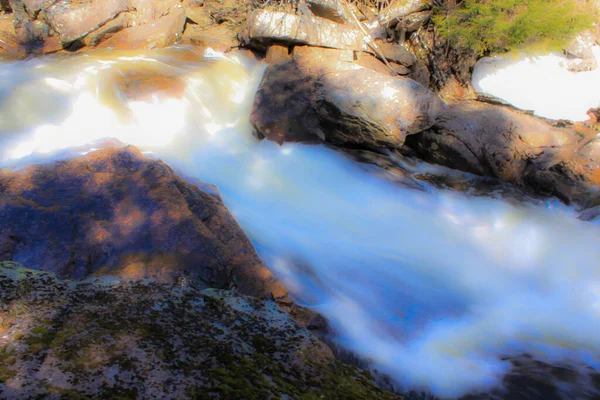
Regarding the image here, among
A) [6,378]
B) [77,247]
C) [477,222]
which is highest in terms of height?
[477,222]

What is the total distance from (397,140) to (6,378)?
180 inches

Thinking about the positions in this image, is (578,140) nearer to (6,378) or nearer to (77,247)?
(77,247)

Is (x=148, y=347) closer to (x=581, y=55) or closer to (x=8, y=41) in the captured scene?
(x=8, y=41)

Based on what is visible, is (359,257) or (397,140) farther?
(397,140)

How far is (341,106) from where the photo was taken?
4.99m

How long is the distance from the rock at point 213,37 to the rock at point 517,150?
3938 mm

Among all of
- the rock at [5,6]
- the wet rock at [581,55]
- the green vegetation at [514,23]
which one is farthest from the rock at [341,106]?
the rock at [5,6]

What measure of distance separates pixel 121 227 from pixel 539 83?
295 inches

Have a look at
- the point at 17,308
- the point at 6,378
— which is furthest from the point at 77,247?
the point at 6,378

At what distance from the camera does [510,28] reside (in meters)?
6.88

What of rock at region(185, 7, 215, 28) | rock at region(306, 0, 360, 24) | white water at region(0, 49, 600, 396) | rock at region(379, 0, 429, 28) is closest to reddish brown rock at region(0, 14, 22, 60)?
white water at region(0, 49, 600, 396)

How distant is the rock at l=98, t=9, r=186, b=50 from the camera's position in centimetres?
711

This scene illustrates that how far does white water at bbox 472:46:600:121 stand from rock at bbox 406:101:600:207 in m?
1.64

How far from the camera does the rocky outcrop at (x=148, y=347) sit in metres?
1.19
